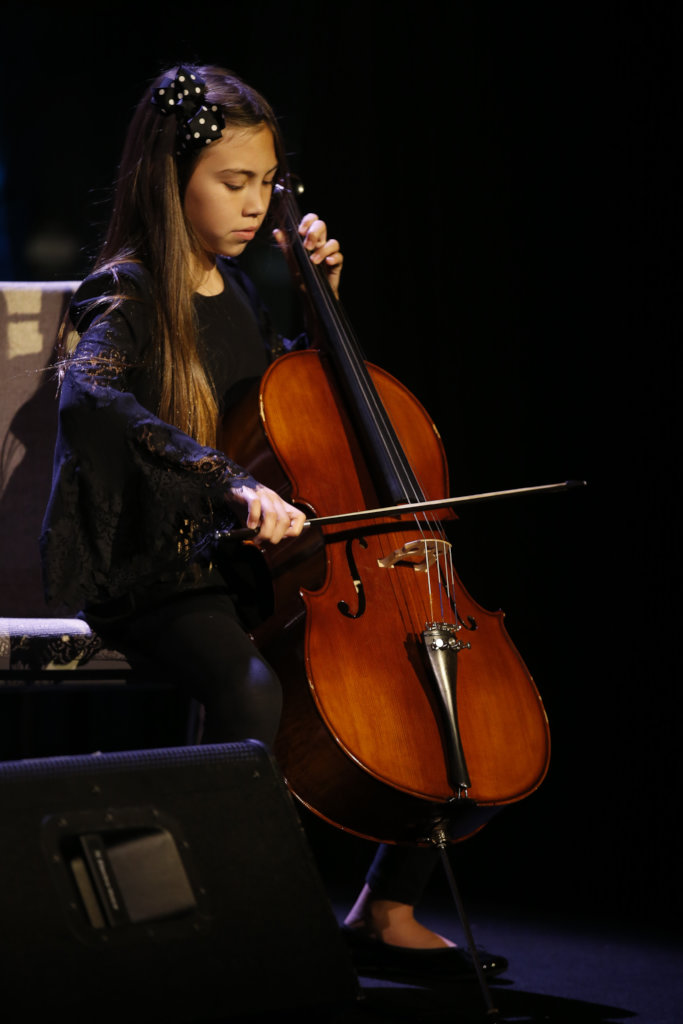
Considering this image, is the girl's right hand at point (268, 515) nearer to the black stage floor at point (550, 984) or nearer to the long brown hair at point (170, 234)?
the long brown hair at point (170, 234)

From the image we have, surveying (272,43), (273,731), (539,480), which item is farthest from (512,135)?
(273,731)

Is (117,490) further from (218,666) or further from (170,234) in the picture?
(170,234)

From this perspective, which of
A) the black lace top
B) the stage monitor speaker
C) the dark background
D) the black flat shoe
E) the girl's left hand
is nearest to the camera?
the stage monitor speaker

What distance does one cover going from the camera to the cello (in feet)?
3.95

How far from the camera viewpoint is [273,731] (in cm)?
122

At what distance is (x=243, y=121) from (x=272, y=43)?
705mm

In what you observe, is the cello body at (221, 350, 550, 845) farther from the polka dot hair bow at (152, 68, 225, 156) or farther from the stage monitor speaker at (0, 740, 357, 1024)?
the polka dot hair bow at (152, 68, 225, 156)

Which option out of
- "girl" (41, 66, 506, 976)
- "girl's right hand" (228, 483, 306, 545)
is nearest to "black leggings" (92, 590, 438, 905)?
"girl" (41, 66, 506, 976)

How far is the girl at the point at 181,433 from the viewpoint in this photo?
130 cm

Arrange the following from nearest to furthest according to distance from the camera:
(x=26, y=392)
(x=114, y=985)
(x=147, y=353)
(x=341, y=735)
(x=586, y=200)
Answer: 1. (x=114, y=985)
2. (x=341, y=735)
3. (x=147, y=353)
4. (x=26, y=392)
5. (x=586, y=200)

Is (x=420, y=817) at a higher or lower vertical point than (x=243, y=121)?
lower

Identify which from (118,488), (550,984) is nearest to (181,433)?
(118,488)

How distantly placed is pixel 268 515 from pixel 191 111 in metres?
0.63

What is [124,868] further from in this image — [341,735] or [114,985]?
[341,735]
